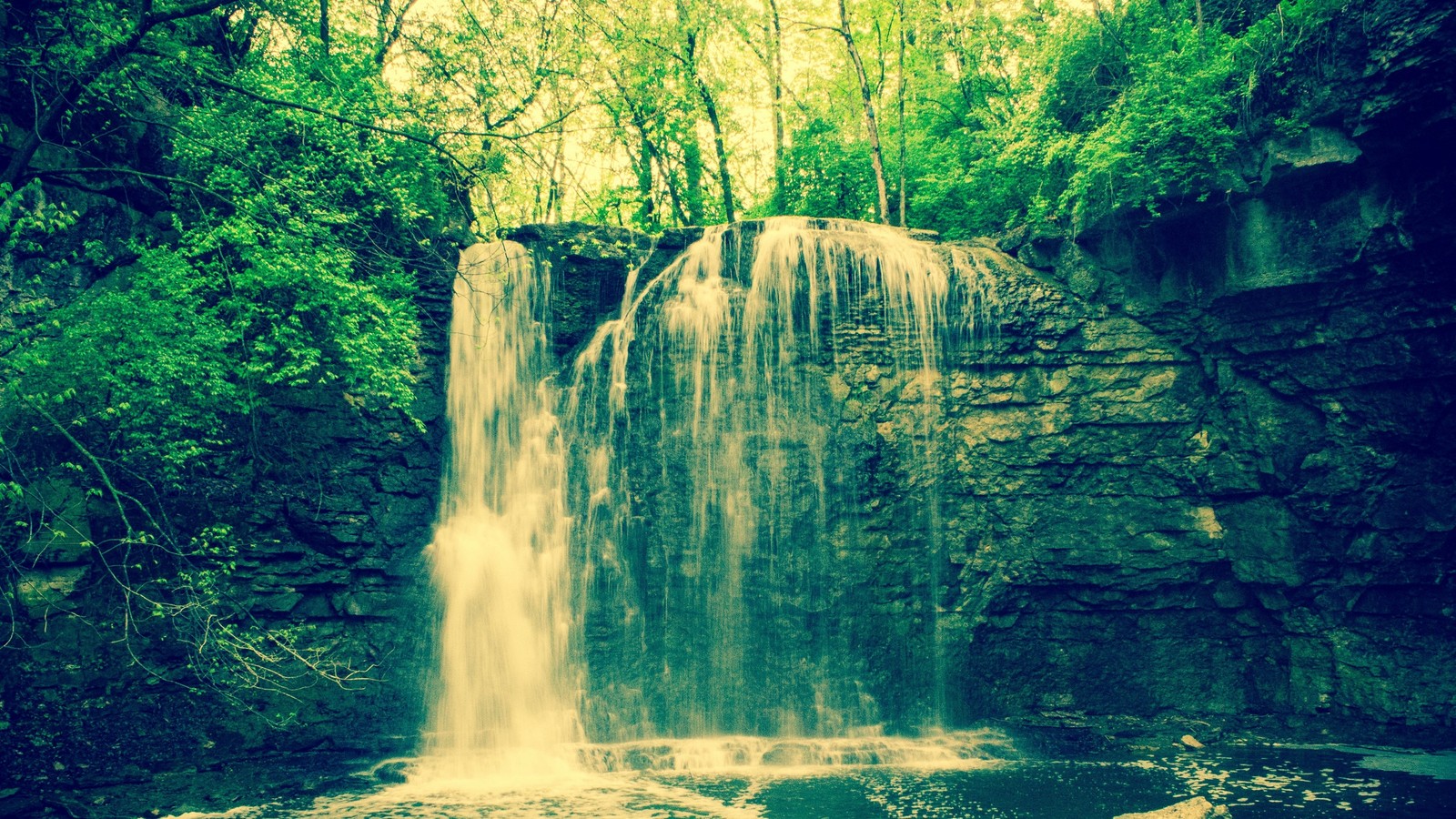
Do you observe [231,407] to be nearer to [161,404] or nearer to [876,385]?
[161,404]

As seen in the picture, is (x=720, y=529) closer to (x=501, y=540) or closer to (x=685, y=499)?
(x=685, y=499)

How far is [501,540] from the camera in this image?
400 inches

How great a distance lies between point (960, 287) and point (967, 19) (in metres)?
7.49

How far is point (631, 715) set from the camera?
9602 mm

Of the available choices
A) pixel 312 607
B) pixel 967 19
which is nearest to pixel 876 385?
pixel 312 607

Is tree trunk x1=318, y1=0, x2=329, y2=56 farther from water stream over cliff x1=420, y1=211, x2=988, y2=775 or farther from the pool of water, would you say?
the pool of water

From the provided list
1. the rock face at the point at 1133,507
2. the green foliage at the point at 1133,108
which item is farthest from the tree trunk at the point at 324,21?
the green foliage at the point at 1133,108

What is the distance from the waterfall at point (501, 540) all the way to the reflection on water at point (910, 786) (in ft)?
2.62

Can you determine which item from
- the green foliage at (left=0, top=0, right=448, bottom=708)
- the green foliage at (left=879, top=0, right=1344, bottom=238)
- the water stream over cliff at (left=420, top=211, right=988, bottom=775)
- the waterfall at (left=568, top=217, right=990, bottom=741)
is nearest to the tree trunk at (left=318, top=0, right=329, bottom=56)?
the green foliage at (left=0, top=0, right=448, bottom=708)

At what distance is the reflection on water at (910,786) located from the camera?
7113 millimetres

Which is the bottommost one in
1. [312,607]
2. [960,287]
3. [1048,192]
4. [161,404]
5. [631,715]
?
[631,715]

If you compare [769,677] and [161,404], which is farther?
[769,677]

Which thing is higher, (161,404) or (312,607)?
(161,404)

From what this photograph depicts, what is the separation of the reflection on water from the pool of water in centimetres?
2
